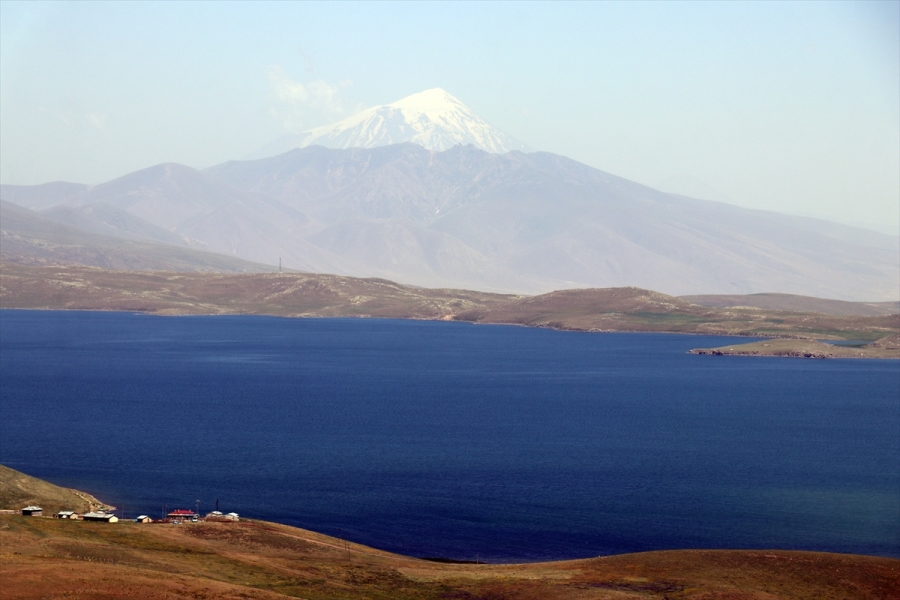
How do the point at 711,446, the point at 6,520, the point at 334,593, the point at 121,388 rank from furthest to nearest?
1. the point at 121,388
2. the point at 711,446
3. the point at 6,520
4. the point at 334,593

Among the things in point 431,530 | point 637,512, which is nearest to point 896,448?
point 637,512

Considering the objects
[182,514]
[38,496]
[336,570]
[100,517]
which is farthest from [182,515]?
[336,570]

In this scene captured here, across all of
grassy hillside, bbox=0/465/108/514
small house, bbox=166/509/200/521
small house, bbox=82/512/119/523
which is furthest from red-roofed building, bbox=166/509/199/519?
grassy hillside, bbox=0/465/108/514

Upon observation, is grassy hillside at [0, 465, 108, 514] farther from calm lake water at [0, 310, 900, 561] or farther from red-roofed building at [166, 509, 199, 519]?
red-roofed building at [166, 509, 199, 519]

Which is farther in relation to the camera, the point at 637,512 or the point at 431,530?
the point at 637,512

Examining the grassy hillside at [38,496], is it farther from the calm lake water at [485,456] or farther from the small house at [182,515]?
the small house at [182,515]

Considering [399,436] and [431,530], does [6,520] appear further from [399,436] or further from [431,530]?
[399,436]
